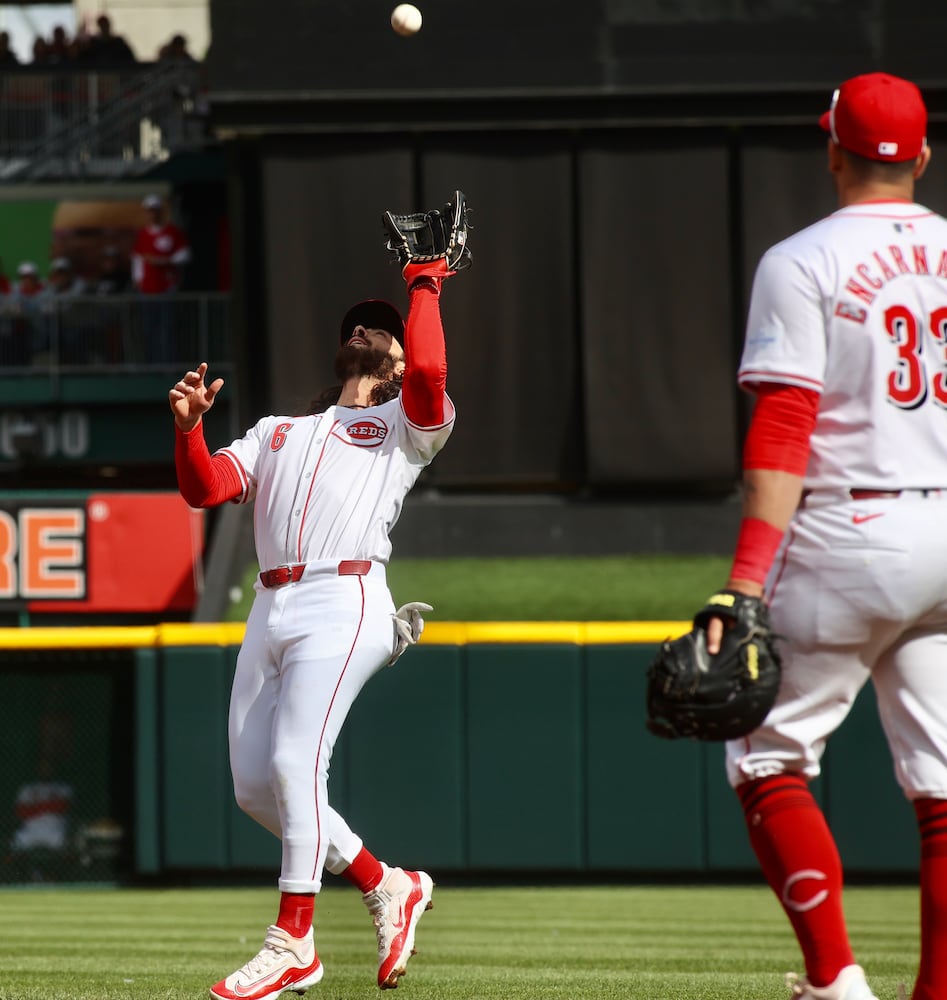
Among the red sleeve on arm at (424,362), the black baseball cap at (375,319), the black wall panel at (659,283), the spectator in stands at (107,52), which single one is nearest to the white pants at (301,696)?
the red sleeve on arm at (424,362)

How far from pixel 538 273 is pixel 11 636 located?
5.99m

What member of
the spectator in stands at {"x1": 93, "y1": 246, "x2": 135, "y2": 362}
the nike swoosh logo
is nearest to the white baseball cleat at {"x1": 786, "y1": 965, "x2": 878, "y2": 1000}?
the nike swoosh logo

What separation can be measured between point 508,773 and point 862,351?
686 cm

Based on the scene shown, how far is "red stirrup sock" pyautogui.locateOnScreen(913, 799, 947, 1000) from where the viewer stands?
329 centimetres

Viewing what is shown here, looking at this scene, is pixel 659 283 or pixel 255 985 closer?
pixel 255 985

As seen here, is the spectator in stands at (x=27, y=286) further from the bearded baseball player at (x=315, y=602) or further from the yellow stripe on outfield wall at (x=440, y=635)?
the bearded baseball player at (x=315, y=602)

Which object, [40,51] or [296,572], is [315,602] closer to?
[296,572]

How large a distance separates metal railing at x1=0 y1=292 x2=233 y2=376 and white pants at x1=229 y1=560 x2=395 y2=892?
12886 mm

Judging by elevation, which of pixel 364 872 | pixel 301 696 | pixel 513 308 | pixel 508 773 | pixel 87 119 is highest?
pixel 87 119

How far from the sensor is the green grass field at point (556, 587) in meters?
12.4

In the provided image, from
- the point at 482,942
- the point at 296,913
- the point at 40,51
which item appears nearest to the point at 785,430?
the point at 296,913

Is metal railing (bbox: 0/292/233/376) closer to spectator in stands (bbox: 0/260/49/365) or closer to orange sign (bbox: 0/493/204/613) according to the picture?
spectator in stands (bbox: 0/260/49/365)

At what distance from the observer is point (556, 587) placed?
520 inches

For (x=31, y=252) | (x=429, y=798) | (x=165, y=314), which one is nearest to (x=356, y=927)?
(x=429, y=798)
